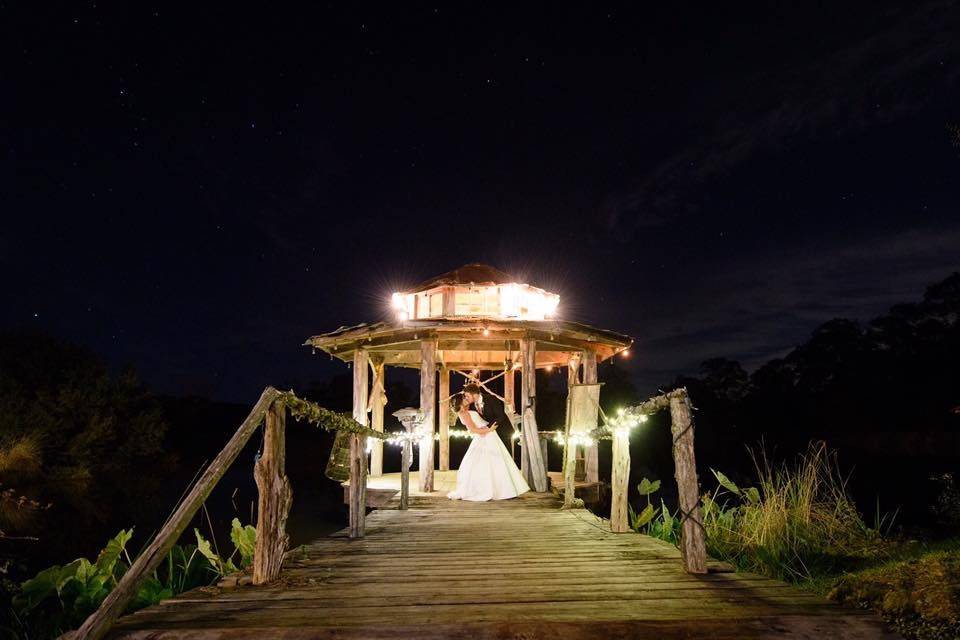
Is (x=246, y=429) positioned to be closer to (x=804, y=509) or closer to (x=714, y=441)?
(x=804, y=509)

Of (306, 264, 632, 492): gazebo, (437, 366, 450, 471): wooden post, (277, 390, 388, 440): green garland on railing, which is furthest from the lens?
(437, 366, 450, 471): wooden post

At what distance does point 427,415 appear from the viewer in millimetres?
11617

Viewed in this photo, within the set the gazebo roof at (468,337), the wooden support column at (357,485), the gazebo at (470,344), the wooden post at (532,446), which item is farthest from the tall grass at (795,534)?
the gazebo roof at (468,337)

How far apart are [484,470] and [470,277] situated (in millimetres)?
6118

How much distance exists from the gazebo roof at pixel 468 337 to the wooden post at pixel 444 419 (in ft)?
8.47

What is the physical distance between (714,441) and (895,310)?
12541 mm

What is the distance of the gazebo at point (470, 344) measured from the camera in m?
11.8

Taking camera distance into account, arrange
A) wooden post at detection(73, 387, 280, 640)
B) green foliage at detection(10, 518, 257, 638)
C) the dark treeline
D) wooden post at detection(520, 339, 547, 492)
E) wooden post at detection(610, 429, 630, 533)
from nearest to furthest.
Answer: wooden post at detection(73, 387, 280, 640) < green foliage at detection(10, 518, 257, 638) < wooden post at detection(610, 429, 630, 533) < wooden post at detection(520, 339, 547, 492) < the dark treeline

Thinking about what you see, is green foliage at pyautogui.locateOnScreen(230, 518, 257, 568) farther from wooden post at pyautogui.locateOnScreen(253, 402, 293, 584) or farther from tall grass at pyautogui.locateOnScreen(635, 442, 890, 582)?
tall grass at pyautogui.locateOnScreen(635, 442, 890, 582)

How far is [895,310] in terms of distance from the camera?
34125 mm

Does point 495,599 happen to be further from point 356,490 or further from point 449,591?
point 356,490

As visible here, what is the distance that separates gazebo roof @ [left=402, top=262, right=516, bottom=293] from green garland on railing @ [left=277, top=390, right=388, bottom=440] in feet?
25.9

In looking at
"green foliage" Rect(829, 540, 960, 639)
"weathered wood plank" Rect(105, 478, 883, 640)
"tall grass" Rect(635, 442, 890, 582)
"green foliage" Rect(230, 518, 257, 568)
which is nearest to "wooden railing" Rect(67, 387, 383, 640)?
"weathered wood plank" Rect(105, 478, 883, 640)

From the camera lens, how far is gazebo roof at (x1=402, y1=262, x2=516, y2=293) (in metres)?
14.9
